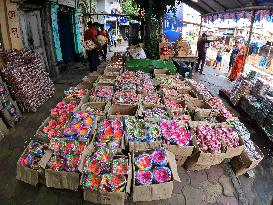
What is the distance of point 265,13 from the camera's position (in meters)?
7.89

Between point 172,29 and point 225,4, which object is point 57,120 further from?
point 172,29

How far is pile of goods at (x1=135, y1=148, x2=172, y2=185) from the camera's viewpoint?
10.3 feet

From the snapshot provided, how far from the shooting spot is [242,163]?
4008mm

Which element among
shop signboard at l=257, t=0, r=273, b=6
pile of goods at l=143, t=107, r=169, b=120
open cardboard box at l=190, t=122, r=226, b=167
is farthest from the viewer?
shop signboard at l=257, t=0, r=273, b=6

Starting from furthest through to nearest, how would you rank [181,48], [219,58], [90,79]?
1. [219,58]
2. [181,48]
3. [90,79]

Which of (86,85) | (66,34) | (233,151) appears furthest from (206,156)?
(66,34)

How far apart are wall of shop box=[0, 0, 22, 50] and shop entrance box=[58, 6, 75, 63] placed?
5.57 m

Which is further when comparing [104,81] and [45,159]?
[104,81]

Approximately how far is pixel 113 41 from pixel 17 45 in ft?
61.4

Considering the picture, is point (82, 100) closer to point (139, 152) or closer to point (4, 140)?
point (4, 140)

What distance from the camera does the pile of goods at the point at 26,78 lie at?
5.76 m

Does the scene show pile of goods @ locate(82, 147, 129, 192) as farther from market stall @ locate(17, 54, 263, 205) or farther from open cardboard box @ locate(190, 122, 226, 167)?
open cardboard box @ locate(190, 122, 226, 167)

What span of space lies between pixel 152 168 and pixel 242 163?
1837 millimetres

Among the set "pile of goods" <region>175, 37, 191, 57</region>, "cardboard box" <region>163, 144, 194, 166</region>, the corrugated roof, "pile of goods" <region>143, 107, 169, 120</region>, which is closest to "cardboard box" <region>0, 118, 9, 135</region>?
"pile of goods" <region>143, 107, 169, 120</region>
